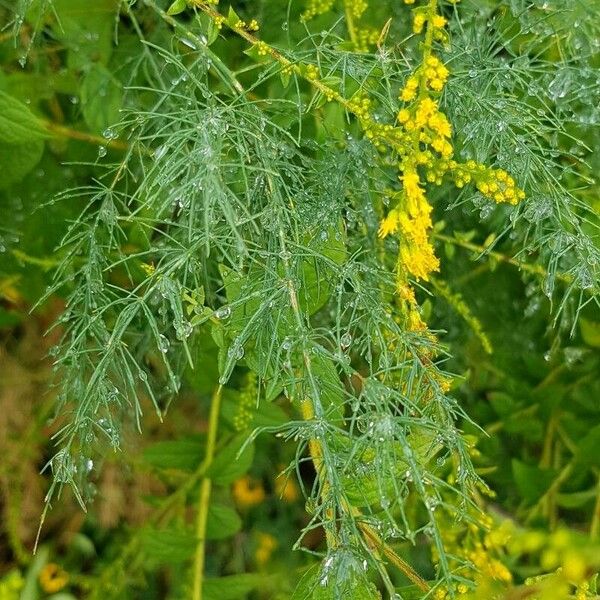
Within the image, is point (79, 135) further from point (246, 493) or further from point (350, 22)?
→ point (246, 493)

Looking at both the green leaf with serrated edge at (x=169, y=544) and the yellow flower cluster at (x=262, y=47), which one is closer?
the yellow flower cluster at (x=262, y=47)

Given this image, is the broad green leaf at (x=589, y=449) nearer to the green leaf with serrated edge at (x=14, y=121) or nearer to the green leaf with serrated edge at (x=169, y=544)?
the green leaf with serrated edge at (x=169, y=544)

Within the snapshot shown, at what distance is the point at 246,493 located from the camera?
80.0 inches

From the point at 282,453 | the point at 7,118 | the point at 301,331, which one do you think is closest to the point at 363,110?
the point at 301,331

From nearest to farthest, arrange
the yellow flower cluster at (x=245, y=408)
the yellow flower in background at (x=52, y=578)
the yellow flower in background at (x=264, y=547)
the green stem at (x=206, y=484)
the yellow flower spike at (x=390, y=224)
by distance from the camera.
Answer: the yellow flower spike at (x=390, y=224) < the yellow flower cluster at (x=245, y=408) < the green stem at (x=206, y=484) < the yellow flower in background at (x=52, y=578) < the yellow flower in background at (x=264, y=547)

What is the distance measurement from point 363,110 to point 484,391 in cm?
110

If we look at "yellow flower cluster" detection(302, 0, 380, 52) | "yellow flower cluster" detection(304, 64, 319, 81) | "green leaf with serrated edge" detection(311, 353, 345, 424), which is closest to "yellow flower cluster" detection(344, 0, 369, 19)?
"yellow flower cluster" detection(302, 0, 380, 52)

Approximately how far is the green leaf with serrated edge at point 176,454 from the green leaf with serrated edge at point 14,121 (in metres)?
0.50

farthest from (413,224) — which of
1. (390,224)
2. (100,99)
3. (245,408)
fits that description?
(100,99)

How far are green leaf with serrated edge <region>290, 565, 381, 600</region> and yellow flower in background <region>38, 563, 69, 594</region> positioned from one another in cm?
101

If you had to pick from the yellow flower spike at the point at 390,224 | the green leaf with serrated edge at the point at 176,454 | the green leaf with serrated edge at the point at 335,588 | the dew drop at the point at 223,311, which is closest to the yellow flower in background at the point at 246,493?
the green leaf with serrated edge at the point at 176,454

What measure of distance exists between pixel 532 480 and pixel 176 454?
22.8 inches

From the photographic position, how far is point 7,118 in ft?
3.73

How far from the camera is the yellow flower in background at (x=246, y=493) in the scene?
203cm
